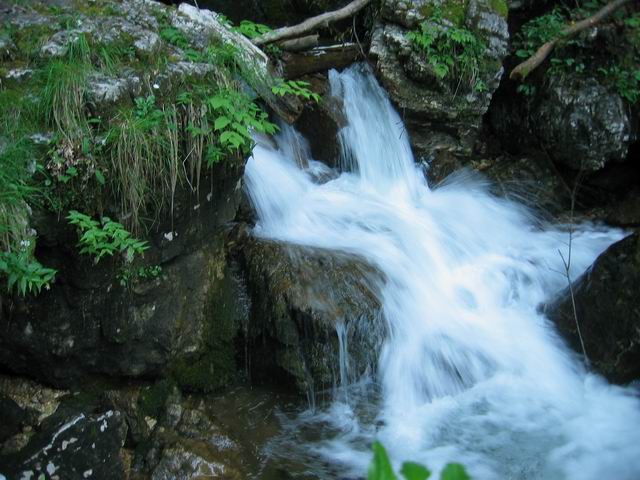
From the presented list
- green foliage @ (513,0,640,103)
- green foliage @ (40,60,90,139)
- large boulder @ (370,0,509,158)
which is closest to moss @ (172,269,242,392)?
green foliage @ (40,60,90,139)

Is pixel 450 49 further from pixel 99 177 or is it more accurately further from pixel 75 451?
pixel 75 451

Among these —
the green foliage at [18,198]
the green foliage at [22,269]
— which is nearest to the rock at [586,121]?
the green foliage at [18,198]

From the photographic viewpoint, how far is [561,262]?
5.80 m

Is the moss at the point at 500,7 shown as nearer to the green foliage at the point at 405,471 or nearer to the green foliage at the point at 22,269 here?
the green foliage at the point at 22,269

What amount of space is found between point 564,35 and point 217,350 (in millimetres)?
5047

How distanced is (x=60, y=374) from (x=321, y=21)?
4.30m

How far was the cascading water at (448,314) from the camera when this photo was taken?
3.94 m

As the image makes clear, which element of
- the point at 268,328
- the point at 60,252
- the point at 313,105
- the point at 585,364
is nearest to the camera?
the point at 60,252

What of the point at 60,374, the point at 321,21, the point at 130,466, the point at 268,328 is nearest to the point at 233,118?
the point at 268,328

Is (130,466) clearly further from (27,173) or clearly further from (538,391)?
(538,391)

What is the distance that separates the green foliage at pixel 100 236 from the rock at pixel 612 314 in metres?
3.42

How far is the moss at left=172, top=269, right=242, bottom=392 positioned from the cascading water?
680mm

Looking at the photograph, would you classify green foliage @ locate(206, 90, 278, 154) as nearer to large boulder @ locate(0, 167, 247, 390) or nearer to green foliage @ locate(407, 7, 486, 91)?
large boulder @ locate(0, 167, 247, 390)

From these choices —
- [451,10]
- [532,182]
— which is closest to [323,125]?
[451,10]
